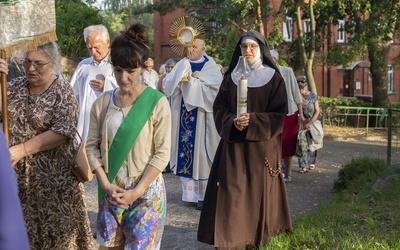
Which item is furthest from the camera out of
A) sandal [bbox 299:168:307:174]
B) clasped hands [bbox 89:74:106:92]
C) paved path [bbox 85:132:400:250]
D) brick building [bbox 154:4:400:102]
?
brick building [bbox 154:4:400:102]

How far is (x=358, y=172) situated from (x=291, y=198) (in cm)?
99

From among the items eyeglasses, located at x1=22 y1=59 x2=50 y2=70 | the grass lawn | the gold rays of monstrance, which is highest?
the gold rays of monstrance

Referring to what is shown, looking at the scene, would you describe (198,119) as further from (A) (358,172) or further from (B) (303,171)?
(B) (303,171)

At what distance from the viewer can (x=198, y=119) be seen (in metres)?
8.17

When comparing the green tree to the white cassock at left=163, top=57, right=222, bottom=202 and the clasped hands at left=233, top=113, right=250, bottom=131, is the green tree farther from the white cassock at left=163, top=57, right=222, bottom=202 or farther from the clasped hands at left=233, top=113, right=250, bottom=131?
the clasped hands at left=233, top=113, right=250, bottom=131

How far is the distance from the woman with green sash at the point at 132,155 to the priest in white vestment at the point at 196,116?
419cm

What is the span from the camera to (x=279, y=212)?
5.48 metres

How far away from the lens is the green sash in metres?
3.71

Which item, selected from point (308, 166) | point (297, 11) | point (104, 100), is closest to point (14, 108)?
point (104, 100)

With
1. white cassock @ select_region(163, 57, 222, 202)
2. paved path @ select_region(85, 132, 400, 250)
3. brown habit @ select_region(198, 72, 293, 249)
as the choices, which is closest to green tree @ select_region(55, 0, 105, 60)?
paved path @ select_region(85, 132, 400, 250)

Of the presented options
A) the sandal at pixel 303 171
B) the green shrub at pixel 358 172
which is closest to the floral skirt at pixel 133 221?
the green shrub at pixel 358 172

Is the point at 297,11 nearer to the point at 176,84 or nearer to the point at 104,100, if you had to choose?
the point at 176,84

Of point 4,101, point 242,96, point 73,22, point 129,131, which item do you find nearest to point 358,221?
point 242,96

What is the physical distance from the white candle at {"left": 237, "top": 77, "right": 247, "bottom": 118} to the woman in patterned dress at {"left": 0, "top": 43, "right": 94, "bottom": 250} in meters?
1.39
